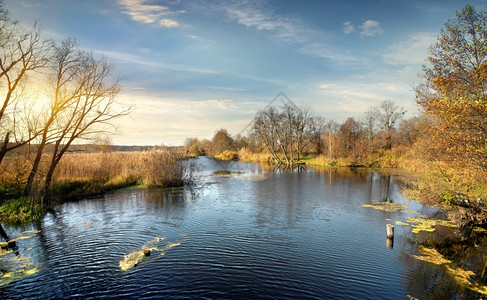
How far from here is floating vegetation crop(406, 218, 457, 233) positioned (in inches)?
487

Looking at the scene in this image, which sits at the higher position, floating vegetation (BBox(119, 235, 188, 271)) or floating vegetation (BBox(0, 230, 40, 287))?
floating vegetation (BBox(119, 235, 188, 271))

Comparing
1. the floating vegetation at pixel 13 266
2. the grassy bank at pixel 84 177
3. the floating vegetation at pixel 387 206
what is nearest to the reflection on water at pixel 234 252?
the floating vegetation at pixel 13 266

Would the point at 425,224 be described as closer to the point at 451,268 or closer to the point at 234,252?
the point at 451,268

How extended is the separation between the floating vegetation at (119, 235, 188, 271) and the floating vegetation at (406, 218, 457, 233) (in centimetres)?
1038

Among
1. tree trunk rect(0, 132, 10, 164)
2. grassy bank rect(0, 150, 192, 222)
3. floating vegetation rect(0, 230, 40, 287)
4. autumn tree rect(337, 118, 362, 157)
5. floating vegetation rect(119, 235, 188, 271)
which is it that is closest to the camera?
floating vegetation rect(0, 230, 40, 287)

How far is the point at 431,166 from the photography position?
14.0 m

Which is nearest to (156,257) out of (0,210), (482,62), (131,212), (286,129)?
(131,212)

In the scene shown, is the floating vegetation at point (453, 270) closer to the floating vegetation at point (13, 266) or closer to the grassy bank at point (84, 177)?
the floating vegetation at point (13, 266)

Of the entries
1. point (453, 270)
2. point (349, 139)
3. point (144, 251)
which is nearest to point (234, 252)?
point (144, 251)

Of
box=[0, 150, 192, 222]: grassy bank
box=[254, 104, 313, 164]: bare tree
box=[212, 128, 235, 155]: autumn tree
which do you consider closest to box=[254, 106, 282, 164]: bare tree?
box=[254, 104, 313, 164]: bare tree

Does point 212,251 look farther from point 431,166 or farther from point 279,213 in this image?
point 431,166

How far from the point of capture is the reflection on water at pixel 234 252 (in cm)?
742

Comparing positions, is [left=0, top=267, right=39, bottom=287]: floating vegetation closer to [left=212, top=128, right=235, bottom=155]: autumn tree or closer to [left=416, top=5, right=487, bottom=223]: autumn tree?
[left=416, top=5, right=487, bottom=223]: autumn tree

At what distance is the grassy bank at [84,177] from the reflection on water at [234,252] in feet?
4.76
